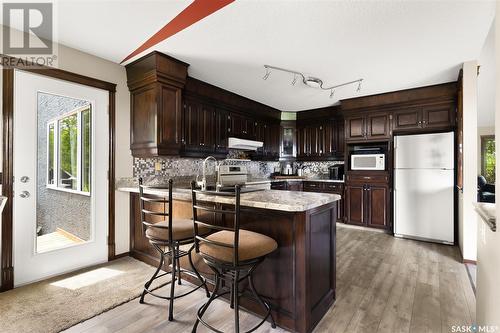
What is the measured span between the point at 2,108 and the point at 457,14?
164 inches

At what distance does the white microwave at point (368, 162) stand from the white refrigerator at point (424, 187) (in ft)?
0.89

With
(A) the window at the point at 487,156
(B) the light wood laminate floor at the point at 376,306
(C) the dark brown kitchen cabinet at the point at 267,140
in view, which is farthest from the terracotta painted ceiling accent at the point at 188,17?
(A) the window at the point at 487,156

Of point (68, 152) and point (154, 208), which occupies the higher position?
point (68, 152)

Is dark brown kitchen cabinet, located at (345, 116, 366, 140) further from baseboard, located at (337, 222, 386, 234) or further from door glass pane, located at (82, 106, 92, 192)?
door glass pane, located at (82, 106, 92, 192)

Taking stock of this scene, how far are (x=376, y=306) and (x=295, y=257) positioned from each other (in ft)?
3.27

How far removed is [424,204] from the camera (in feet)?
12.6

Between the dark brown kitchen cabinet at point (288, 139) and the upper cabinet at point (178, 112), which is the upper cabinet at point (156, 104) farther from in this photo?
the dark brown kitchen cabinet at point (288, 139)

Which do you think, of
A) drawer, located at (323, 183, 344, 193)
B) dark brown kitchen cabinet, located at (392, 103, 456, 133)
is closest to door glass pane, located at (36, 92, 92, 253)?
drawer, located at (323, 183, 344, 193)

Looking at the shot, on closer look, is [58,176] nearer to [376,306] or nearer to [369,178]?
[376,306]

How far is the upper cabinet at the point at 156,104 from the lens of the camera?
9.68ft

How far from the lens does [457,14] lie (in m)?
2.06

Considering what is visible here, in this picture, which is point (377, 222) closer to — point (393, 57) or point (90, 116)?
point (393, 57)

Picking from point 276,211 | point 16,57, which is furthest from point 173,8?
point 276,211

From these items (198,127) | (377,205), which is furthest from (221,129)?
(377,205)
